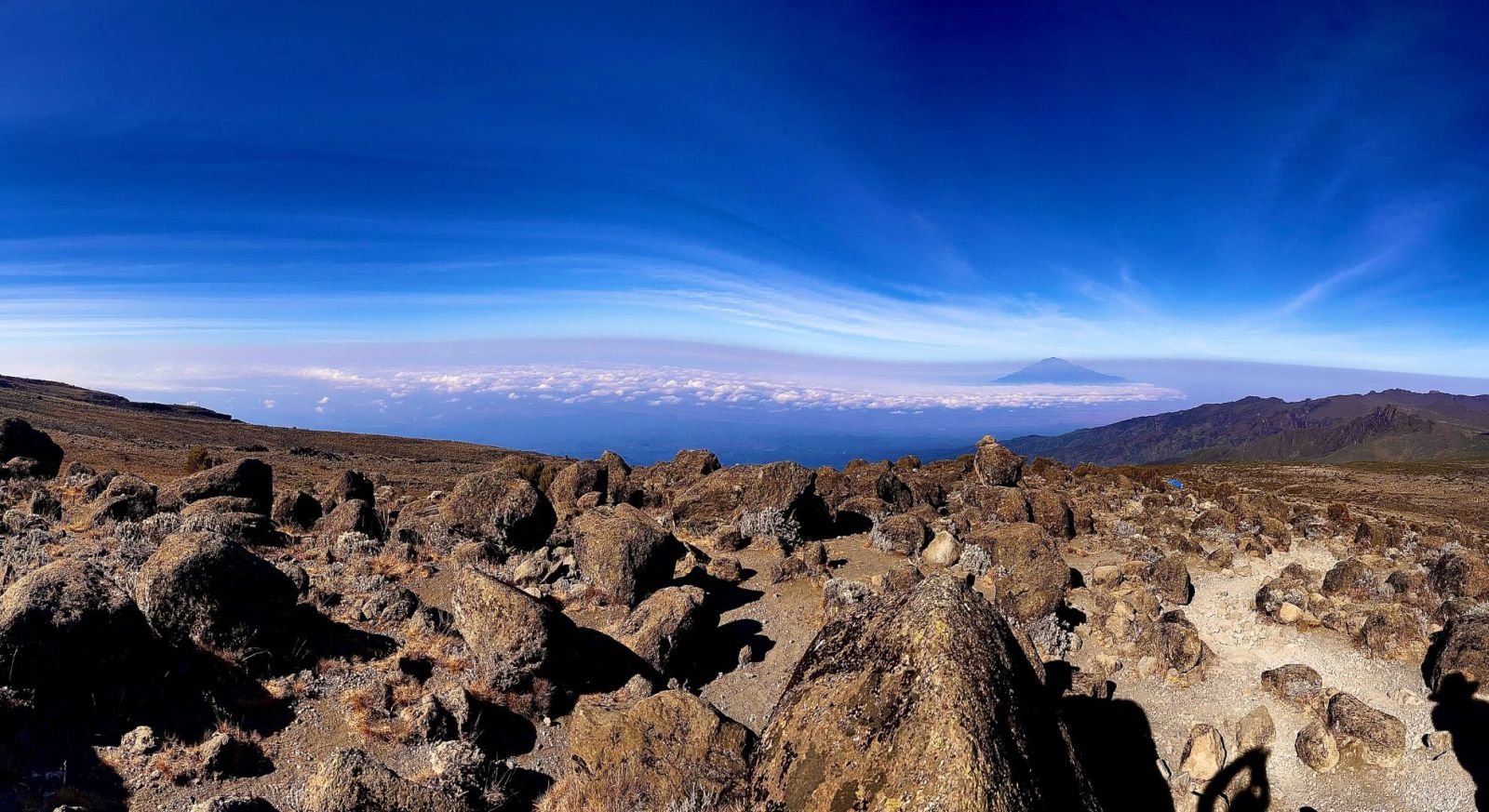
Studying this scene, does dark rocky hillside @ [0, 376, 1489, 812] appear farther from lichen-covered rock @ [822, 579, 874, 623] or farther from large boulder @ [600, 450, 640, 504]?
large boulder @ [600, 450, 640, 504]

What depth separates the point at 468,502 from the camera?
14.9 m

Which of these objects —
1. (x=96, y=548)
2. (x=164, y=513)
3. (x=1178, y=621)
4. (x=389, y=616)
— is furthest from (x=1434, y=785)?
(x=164, y=513)

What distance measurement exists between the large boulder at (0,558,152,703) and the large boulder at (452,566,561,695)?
11.0ft

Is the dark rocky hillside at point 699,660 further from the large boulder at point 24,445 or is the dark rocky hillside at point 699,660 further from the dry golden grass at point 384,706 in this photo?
the large boulder at point 24,445

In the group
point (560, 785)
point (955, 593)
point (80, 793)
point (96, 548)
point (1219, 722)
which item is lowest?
point (1219, 722)

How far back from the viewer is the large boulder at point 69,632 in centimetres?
617

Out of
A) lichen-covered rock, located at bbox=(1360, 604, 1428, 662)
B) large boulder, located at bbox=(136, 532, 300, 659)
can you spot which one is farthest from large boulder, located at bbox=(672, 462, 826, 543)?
lichen-covered rock, located at bbox=(1360, 604, 1428, 662)

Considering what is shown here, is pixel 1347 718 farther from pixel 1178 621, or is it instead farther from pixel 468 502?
pixel 468 502

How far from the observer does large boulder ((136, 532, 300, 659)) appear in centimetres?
730

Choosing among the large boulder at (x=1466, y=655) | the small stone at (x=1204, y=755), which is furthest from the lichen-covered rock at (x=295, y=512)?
the large boulder at (x=1466, y=655)

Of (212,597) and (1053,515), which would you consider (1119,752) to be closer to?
(1053,515)

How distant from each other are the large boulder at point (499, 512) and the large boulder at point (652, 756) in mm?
9138

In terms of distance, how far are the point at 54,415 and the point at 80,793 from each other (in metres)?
104

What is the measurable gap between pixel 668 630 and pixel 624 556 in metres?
2.94
